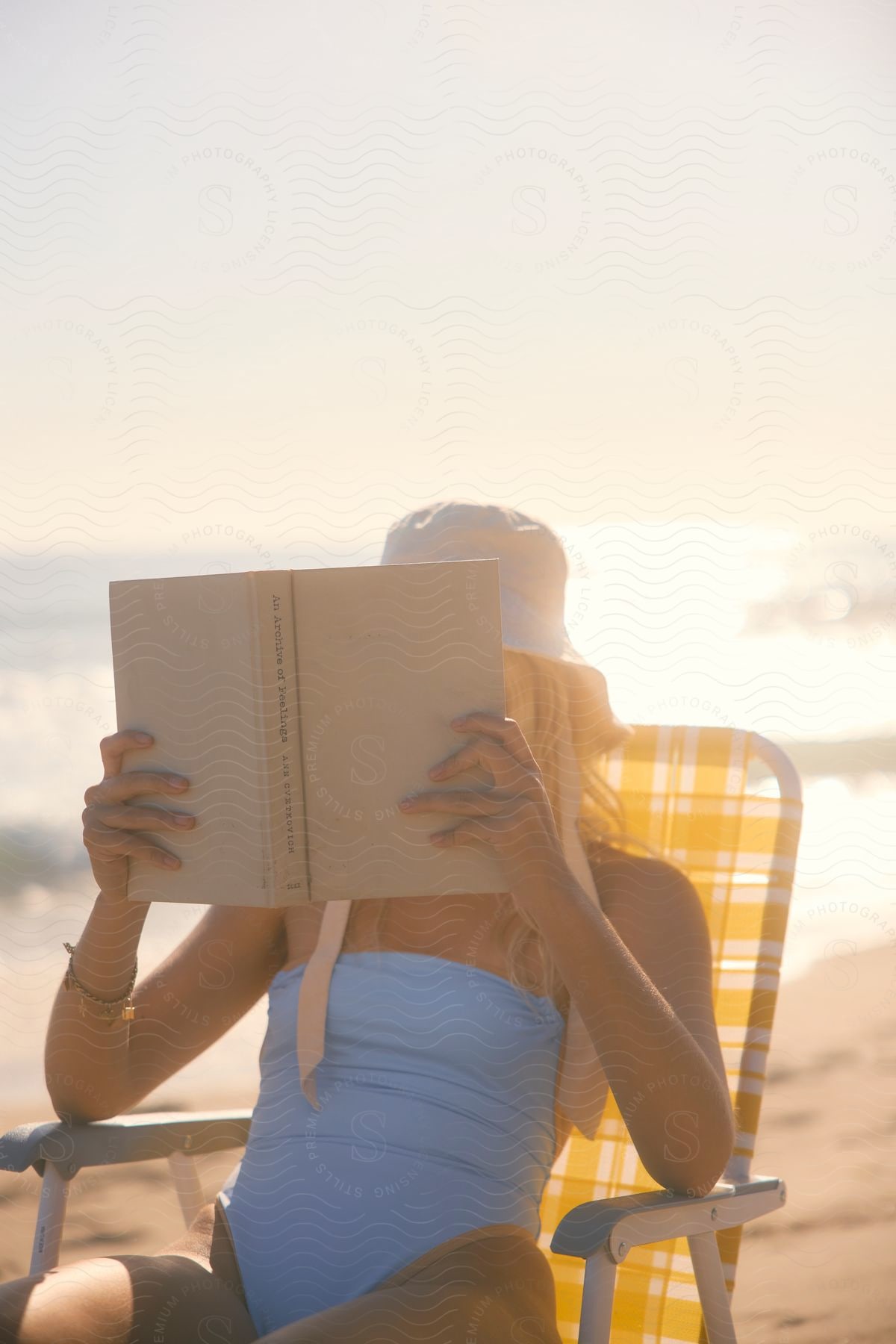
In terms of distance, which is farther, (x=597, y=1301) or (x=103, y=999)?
(x=103, y=999)

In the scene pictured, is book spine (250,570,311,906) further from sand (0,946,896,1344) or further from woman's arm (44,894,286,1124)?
sand (0,946,896,1344)

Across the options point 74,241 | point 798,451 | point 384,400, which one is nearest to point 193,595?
point 384,400

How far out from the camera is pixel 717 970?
43.9 inches

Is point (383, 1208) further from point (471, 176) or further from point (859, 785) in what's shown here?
point (471, 176)

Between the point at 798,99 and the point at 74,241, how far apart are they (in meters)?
0.69

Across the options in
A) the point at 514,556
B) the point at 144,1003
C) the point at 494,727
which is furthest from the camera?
the point at 144,1003

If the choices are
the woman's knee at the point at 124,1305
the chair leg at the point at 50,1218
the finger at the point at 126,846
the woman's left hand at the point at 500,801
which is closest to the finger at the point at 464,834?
the woman's left hand at the point at 500,801

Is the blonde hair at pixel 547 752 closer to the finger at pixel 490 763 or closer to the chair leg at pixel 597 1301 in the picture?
the finger at pixel 490 763

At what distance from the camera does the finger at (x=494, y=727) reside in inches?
32.4

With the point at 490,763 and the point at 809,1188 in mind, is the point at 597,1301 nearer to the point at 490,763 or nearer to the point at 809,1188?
the point at 809,1188

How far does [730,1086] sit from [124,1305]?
2.00ft

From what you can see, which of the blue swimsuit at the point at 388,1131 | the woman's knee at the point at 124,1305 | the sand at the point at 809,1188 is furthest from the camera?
the sand at the point at 809,1188

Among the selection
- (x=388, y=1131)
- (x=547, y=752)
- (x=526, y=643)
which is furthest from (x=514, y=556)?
(x=388, y=1131)

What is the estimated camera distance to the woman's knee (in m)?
0.80
